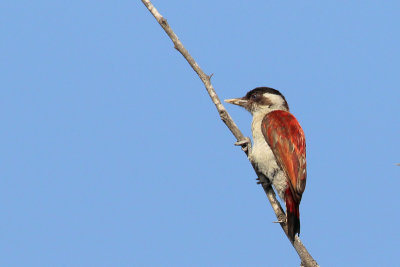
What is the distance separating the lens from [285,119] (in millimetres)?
5562

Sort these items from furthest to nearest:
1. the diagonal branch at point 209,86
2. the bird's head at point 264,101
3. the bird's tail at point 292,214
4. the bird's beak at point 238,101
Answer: the bird's beak at point 238,101 < the bird's head at point 264,101 < the bird's tail at point 292,214 < the diagonal branch at point 209,86

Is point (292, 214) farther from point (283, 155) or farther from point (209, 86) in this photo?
point (209, 86)

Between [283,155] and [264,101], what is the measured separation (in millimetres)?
1131

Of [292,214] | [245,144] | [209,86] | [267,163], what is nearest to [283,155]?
[267,163]

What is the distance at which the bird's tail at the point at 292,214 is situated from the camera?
177 inches

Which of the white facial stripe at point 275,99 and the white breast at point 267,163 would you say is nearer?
the white breast at point 267,163

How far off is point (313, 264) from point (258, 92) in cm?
259

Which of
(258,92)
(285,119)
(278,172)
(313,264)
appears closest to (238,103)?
(258,92)

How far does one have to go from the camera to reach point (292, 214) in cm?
475

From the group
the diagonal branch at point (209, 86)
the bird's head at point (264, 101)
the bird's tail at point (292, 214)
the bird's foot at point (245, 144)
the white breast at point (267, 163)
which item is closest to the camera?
the diagonal branch at point (209, 86)

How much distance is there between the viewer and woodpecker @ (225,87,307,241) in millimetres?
4902

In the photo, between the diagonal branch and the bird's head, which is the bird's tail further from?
the bird's head

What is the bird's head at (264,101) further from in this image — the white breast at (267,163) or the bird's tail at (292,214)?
the bird's tail at (292,214)

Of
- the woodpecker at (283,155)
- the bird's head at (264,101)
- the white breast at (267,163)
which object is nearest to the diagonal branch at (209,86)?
the woodpecker at (283,155)
